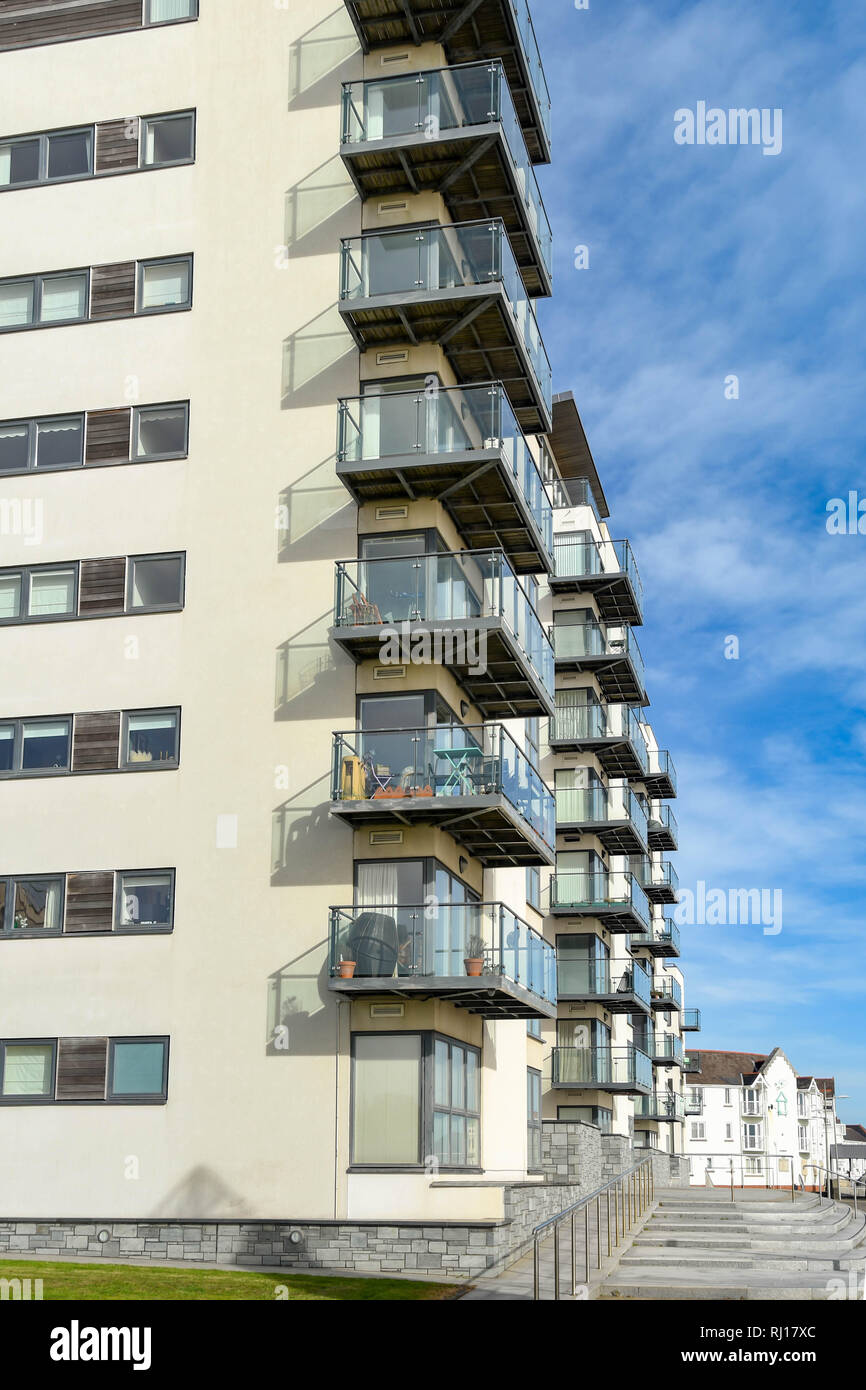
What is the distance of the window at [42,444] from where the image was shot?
85.6 ft

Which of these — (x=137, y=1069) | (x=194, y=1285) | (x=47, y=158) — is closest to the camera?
(x=194, y=1285)

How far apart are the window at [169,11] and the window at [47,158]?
7.67 feet

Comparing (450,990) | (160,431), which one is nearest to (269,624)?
(160,431)

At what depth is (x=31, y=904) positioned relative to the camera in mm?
24422

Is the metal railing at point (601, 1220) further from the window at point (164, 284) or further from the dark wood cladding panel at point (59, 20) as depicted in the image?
the dark wood cladding panel at point (59, 20)

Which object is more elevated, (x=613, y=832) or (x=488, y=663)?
(x=488, y=663)

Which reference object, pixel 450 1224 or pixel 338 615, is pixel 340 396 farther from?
pixel 450 1224

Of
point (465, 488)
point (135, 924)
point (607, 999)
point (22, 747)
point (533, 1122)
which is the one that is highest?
point (465, 488)

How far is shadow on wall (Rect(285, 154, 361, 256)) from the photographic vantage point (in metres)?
25.3

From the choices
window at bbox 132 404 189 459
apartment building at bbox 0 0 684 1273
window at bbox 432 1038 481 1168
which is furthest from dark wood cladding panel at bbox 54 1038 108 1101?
window at bbox 132 404 189 459

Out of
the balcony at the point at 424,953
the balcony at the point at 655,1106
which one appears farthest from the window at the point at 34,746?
the balcony at the point at 655,1106

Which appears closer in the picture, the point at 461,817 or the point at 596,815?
the point at 461,817

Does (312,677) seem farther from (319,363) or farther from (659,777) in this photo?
(659,777)

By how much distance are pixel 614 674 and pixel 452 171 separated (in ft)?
68.7
